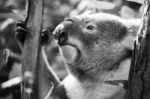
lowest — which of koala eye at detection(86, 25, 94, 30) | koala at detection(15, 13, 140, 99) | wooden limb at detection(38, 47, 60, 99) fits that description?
wooden limb at detection(38, 47, 60, 99)

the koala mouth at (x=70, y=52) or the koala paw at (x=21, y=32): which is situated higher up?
the koala paw at (x=21, y=32)

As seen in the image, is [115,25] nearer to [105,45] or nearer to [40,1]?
[105,45]

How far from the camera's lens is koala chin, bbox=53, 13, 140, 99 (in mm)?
3271

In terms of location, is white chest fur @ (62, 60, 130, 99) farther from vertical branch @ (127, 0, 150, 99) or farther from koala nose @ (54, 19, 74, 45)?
vertical branch @ (127, 0, 150, 99)

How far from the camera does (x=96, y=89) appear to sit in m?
3.39

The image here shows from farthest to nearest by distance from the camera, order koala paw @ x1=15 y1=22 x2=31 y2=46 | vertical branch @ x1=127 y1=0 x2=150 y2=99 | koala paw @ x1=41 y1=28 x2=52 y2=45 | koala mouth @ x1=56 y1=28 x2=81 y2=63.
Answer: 1. koala paw @ x1=41 y1=28 x2=52 y2=45
2. koala mouth @ x1=56 y1=28 x2=81 y2=63
3. koala paw @ x1=15 y1=22 x2=31 y2=46
4. vertical branch @ x1=127 y1=0 x2=150 y2=99

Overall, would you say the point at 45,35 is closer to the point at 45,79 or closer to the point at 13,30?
the point at 45,79

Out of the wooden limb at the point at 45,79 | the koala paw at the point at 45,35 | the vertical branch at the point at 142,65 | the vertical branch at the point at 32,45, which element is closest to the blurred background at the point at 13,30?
the wooden limb at the point at 45,79

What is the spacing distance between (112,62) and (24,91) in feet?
2.92

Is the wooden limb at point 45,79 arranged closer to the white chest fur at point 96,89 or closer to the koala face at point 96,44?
the white chest fur at point 96,89

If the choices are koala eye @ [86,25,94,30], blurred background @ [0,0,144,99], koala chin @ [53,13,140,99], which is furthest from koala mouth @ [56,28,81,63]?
blurred background @ [0,0,144,99]

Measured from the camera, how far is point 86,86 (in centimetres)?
344

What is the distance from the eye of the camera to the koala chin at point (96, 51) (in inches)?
129

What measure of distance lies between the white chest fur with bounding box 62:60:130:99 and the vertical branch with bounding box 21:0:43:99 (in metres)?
0.61
